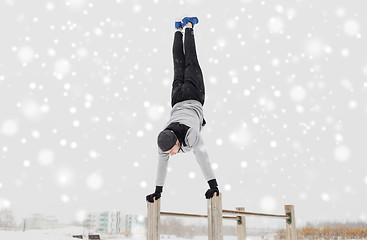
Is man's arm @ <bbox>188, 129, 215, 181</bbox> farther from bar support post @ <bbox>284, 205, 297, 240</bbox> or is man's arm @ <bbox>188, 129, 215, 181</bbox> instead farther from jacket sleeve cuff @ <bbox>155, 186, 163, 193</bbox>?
bar support post @ <bbox>284, 205, 297, 240</bbox>

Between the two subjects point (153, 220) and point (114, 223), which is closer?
point (153, 220)

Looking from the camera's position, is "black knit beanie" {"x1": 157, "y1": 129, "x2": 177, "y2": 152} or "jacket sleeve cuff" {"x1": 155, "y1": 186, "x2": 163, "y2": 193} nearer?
"black knit beanie" {"x1": 157, "y1": 129, "x2": 177, "y2": 152}

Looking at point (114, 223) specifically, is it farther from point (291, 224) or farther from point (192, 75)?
point (192, 75)

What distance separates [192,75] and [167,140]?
0.65 m

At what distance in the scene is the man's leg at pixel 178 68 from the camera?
2.31 metres

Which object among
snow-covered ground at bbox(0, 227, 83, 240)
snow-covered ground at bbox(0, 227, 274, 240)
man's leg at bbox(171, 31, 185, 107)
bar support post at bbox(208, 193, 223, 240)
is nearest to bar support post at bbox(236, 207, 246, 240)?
snow-covered ground at bbox(0, 227, 274, 240)

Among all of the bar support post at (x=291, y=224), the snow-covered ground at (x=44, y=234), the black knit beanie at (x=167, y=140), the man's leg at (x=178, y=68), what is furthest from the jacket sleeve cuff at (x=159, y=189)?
the snow-covered ground at (x=44, y=234)

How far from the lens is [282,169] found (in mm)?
5469

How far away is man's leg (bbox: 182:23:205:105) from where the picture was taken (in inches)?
88.8

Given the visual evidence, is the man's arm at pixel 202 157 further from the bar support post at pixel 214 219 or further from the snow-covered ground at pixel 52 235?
the snow-covered ground at pixel 52 235

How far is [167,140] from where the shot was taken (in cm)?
184

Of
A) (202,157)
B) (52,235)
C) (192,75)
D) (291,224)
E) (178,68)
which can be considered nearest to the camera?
(202,157)

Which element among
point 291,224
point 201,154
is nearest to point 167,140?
point 201,154

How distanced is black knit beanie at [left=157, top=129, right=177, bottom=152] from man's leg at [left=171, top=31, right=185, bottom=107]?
476 mm
